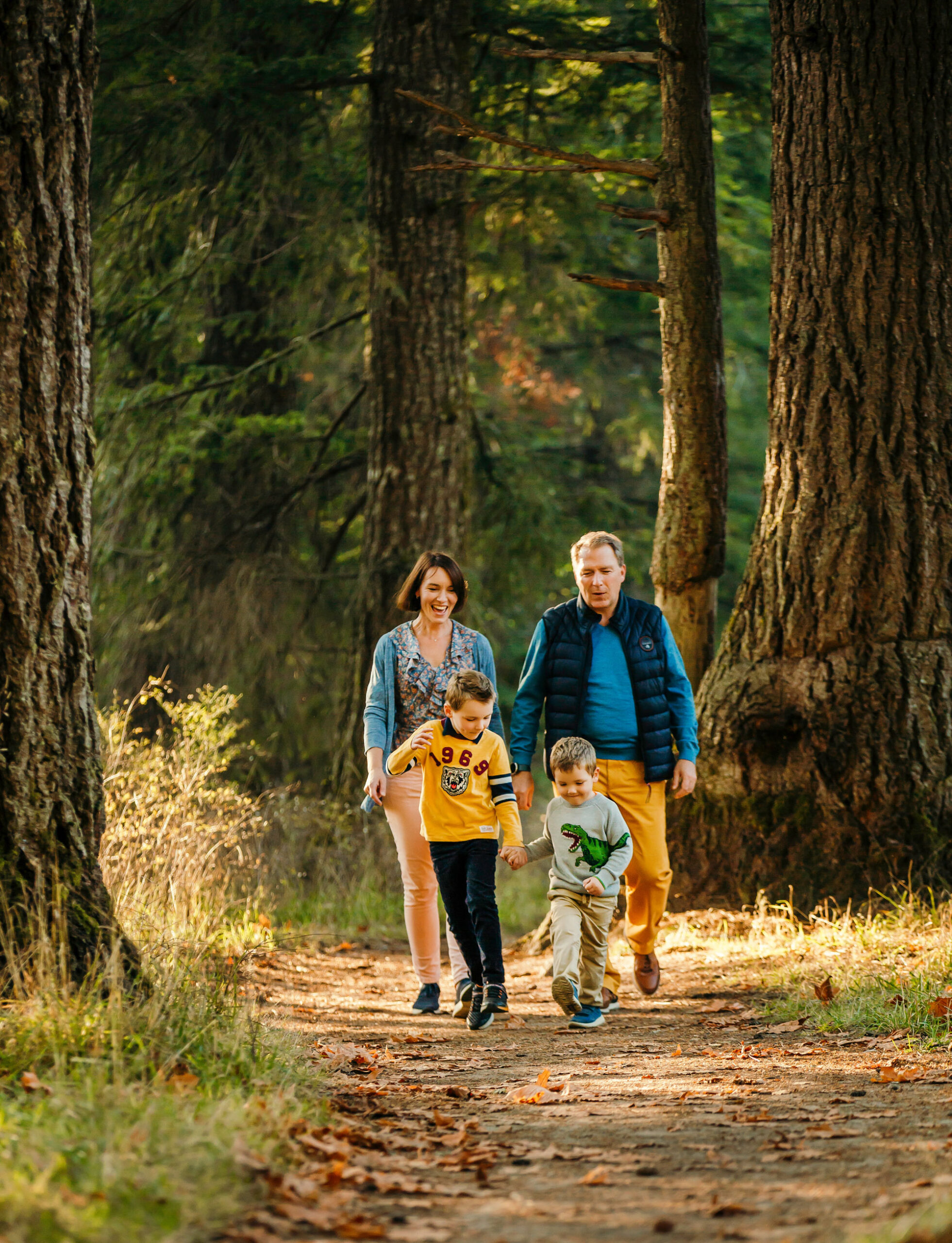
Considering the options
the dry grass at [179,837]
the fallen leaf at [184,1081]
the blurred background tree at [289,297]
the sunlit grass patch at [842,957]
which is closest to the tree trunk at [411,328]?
the blurred background tree at [289,297]

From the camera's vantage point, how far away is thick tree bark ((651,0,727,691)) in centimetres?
750

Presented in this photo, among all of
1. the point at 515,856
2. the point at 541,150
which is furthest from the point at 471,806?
the point at 541,150

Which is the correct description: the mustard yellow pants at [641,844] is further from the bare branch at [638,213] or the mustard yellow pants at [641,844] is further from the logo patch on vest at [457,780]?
the bare branch at [638,213]

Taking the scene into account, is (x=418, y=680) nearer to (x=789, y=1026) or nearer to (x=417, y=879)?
(x=417, y=879)

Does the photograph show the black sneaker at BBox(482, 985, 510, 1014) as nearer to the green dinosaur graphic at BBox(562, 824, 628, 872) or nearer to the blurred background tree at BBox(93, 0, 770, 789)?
the green dinosaur graphic at BBox(562, 824, 628, 872)

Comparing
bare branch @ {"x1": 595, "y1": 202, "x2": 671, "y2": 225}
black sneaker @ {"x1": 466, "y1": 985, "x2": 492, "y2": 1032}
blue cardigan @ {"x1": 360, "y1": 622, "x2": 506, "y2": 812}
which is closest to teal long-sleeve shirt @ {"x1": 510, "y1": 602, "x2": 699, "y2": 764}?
blue cardigan @ {"x1": 360, "y1": 622, "x2": 506, "y2": 812}

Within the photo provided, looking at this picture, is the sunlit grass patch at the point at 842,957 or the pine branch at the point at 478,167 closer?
the sunlit grass patch at the point at 842,957

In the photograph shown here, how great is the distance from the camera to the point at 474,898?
5449 mm

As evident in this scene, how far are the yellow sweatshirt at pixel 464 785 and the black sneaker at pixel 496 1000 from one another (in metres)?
0.68

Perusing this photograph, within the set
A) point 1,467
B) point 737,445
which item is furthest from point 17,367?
point 737,445

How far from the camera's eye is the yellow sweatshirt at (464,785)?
5.45 meters

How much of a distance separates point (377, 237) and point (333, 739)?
4.47 meters

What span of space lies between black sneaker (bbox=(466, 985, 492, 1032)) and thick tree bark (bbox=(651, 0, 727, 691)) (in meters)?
2.85

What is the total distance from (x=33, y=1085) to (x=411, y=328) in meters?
8.11
